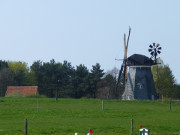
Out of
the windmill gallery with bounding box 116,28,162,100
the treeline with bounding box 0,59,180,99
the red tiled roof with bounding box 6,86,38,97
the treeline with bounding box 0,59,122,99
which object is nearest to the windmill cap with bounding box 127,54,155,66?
the windmill gallery with bounding box 116,28,162,100

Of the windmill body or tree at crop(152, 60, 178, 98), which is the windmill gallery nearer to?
the windmill body

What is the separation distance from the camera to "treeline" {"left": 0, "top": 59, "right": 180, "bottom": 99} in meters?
89.8

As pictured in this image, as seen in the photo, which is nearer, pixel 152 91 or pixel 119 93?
pixel 152 91

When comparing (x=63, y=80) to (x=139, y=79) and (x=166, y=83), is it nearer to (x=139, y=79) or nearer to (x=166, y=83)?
(x=166, y=83)

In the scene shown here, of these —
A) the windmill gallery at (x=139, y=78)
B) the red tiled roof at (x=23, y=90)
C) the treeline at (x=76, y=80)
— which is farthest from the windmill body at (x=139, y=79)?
the red tiled roof at (x=23, y=90)

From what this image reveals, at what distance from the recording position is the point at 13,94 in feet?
268

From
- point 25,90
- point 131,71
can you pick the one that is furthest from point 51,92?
point 131,71

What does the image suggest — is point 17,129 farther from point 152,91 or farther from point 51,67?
point 51,67

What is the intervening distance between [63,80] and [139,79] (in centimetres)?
2920

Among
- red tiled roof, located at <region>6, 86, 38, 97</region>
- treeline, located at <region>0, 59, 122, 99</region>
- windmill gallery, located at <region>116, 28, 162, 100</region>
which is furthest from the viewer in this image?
treeline, located at <region>0, 59, 122, 99</region>

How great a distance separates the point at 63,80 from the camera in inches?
3935

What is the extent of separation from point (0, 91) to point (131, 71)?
36403mm

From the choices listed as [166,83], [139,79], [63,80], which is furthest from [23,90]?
[166,83]

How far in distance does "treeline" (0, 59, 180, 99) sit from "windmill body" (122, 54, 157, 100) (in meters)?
12.7
